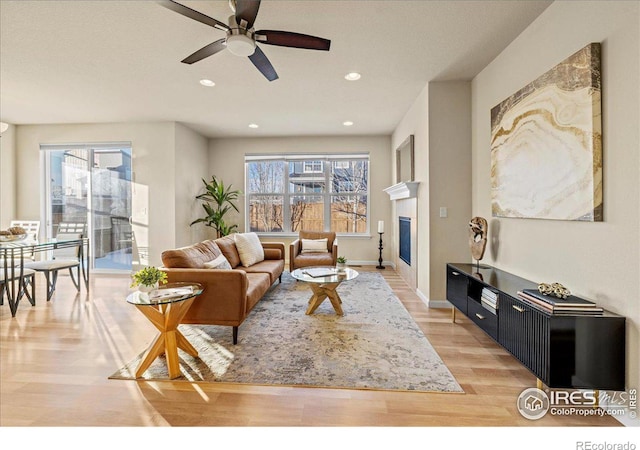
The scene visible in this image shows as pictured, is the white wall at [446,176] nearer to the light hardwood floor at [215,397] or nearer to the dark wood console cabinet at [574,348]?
the light hardwood floor at [215,397]

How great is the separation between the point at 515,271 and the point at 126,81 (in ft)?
15.6

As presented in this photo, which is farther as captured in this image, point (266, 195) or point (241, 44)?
point (266, 195)

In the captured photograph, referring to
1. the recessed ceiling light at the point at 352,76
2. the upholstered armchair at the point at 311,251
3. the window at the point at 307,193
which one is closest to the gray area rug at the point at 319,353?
the upholstered armchair at the point at 311,251

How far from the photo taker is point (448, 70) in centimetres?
331

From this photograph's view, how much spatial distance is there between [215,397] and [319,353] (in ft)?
2.82

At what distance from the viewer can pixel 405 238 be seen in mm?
5047

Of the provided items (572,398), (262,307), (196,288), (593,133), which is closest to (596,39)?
(593,133)

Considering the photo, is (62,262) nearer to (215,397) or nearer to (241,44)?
(215,397)

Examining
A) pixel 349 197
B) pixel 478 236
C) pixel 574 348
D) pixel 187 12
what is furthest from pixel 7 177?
pixel 574 348

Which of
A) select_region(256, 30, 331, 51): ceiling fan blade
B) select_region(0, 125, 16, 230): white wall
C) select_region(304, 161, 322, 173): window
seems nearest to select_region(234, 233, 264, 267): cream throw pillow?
select_region(304, 161, 322, 173): window

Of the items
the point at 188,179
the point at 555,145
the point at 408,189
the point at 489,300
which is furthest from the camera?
the point at 188,179

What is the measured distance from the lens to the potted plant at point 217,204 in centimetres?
599

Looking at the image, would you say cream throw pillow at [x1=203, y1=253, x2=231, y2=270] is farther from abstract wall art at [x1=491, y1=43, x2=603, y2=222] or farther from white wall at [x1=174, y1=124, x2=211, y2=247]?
abstract wall art at [x1=491, y1=43, x2=603, y2=222]

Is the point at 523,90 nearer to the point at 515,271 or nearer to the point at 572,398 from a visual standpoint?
the point at 515,271
